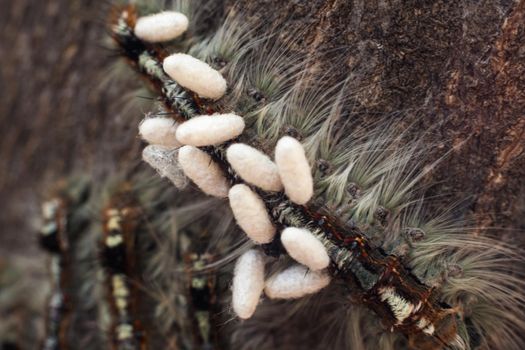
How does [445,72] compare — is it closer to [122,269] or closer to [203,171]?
Answer: [203,171]

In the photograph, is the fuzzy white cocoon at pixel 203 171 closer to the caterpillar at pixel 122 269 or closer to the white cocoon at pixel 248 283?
the white cocoon at pixel 248 283

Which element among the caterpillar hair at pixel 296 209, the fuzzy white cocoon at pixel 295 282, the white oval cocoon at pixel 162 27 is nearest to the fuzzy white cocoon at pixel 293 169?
the caterpillar hair at pixel 296 209

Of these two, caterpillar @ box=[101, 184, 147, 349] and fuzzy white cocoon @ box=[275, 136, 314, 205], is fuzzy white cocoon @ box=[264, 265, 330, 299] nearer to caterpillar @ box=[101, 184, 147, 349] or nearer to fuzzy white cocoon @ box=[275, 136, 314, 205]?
fuzzy white cocoon @ box=[275, 136, 314, 205]

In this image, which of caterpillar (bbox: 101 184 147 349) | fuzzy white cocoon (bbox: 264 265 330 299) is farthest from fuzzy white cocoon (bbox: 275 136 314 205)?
caterpillar (bbox: 101 184 147 349)

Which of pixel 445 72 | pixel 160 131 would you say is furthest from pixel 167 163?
pixel 445 72

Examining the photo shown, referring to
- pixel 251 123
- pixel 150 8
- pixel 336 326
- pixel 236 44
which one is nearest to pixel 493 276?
pixel 336 326

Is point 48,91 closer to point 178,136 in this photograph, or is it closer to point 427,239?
point 178,136
